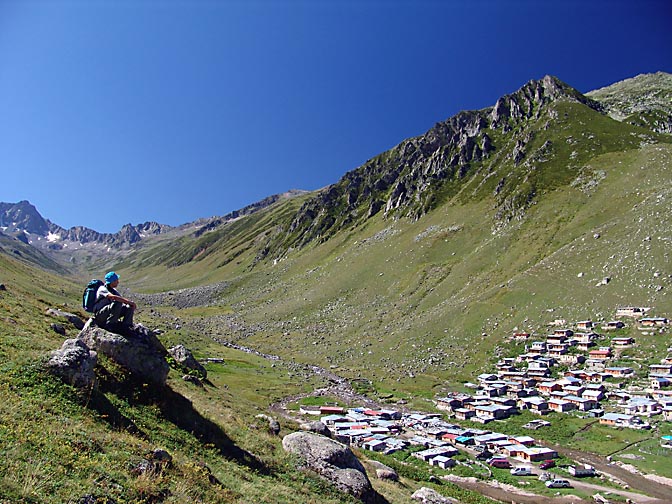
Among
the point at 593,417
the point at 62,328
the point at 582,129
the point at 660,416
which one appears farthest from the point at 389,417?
the point at 582,129

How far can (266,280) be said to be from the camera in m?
191

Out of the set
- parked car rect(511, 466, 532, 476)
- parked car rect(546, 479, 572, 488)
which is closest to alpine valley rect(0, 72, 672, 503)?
parked car rect(511, 466, 532, 476)

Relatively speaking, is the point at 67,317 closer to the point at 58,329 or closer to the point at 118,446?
the point at 58,329

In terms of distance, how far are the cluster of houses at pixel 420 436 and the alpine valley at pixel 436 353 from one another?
0.42 m

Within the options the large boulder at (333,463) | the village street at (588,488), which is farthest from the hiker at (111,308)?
the village street at (588,488)

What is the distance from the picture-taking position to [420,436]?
170ft

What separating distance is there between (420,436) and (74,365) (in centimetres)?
4821

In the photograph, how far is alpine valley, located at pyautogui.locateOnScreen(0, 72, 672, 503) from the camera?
12570mm

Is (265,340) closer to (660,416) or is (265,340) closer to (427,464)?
(427,464)

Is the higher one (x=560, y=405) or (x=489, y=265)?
(x=489, y=265)

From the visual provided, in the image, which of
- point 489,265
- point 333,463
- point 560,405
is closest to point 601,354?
point 560,405

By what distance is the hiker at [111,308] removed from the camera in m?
15.9

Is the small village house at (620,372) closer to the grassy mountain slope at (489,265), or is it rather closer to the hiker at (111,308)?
the grassy mountain slope at (489,265)

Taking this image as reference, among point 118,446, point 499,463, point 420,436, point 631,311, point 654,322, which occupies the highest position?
point 631,311
